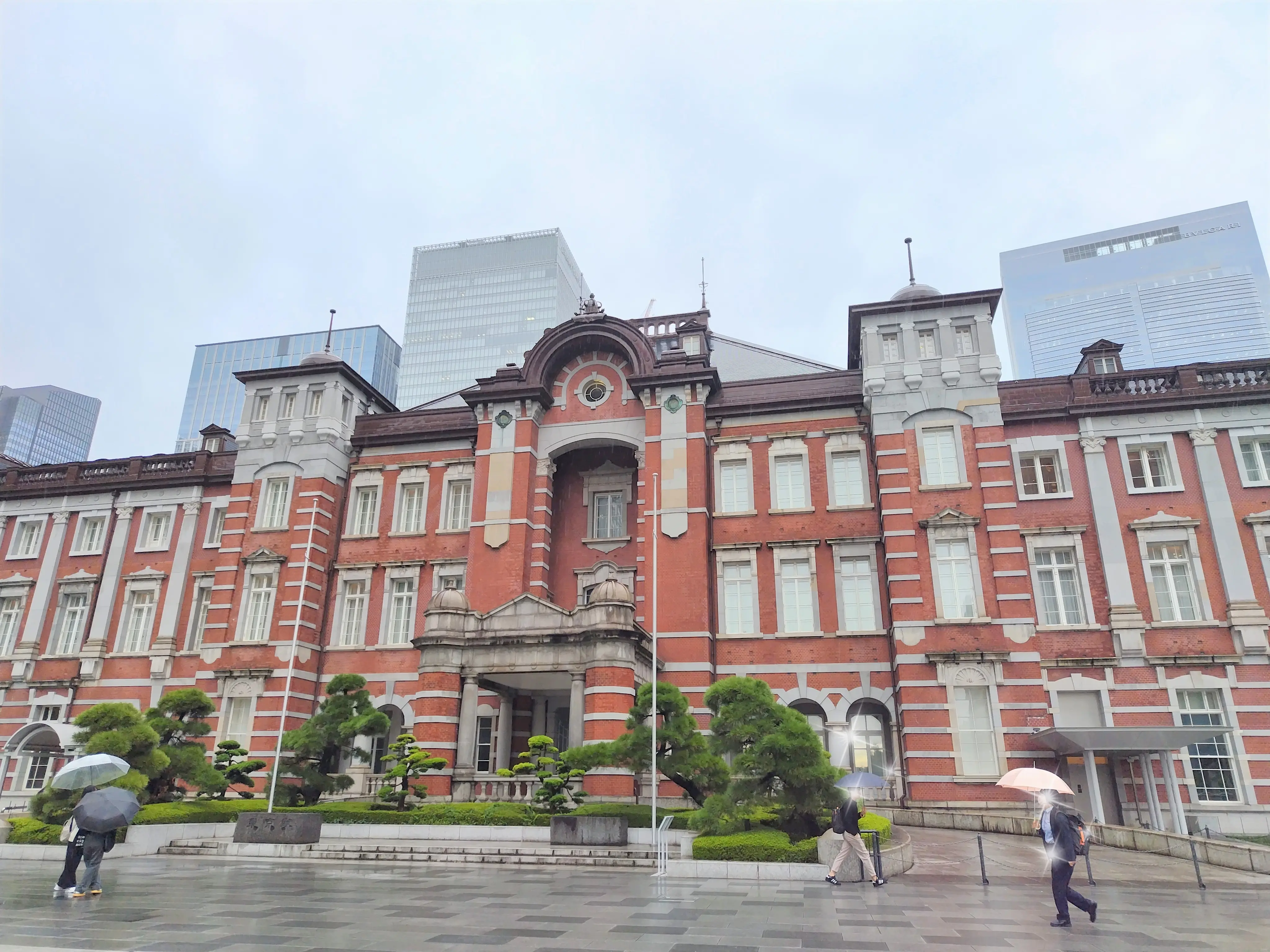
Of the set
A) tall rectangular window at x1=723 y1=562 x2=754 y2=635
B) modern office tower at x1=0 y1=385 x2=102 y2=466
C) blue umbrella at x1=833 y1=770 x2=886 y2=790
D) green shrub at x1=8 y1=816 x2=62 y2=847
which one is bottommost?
green shrub at x1=8 y1=816 x2=62 y2=847

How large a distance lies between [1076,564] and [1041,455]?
350 cm

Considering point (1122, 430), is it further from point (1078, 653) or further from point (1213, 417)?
point (1078, 653)

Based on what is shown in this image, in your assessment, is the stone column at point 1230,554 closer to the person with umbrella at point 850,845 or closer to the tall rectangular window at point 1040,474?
the tall rectangular window at point 1040,474

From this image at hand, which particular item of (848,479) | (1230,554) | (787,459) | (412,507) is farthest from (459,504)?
(1230,554)

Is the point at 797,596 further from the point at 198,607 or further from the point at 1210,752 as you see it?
the point at 198,607

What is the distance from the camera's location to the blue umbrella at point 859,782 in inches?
587

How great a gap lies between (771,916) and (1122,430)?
20973 millimetres

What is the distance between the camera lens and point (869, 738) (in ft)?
80.3

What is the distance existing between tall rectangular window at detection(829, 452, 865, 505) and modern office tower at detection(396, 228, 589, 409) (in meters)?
78.7

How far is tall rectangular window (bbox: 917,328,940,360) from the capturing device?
26.4 m

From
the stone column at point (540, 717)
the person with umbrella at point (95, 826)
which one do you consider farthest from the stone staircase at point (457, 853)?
the stone column at point (540, 717)

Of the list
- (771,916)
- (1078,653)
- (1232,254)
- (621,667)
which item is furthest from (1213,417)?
(1232,254)

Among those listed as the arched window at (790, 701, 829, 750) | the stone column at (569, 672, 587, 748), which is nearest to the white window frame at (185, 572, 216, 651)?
the stone column at (569, 672, 587, 748)

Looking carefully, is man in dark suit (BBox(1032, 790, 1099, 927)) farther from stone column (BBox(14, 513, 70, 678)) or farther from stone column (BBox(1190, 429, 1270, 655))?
stone column (BBox(14, 513, 70, 678))
